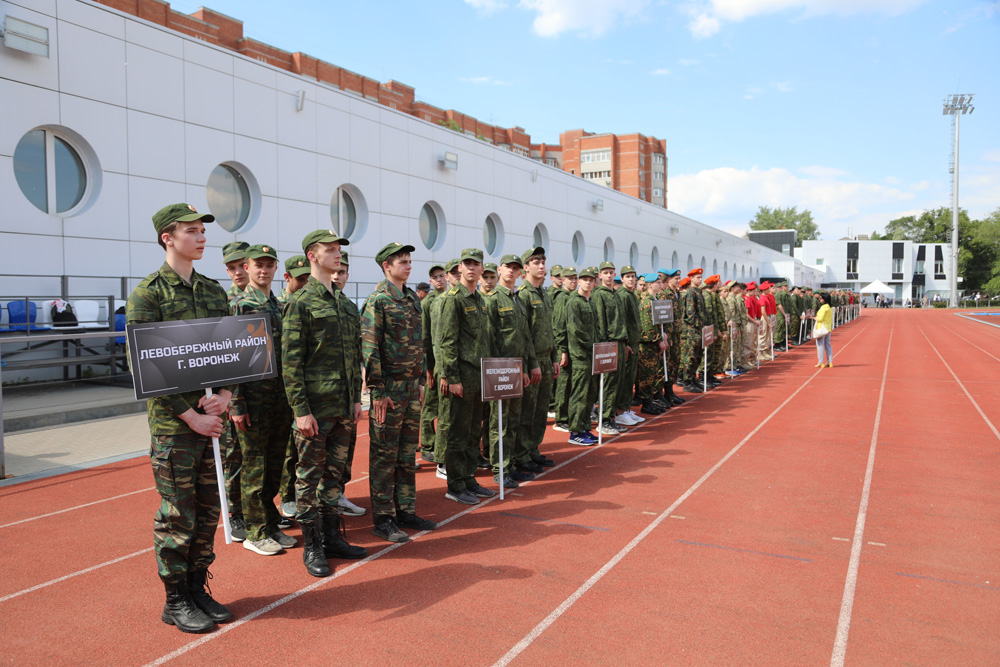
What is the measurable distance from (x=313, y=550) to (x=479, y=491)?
→ 210 centimetres

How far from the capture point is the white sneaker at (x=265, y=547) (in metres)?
4.71

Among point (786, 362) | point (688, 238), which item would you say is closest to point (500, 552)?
point (786, 362)

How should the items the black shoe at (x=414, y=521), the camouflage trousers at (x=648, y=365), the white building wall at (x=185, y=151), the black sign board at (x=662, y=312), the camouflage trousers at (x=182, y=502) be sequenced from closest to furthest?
the camouflage trousers at (x=182, y=502)
the black shoe at (x=414, y=521)
the white building wall at (x=185, y=151)
the black sign board at (x=662, y=312)
the camouflage trousers at (x=648, y=365)

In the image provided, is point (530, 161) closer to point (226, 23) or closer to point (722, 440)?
point (722, 440)

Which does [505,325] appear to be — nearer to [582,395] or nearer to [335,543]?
[582,395]

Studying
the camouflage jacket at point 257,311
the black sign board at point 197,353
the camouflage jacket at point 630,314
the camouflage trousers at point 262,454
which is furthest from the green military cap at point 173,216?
the camouflage jacket at point 630,314

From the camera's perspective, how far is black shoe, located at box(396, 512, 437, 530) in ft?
17.1

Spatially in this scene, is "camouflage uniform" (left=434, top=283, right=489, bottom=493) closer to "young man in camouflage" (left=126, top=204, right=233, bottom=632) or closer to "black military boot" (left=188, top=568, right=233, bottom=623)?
"young man in camouflage" (left=126, top=204, right=233, bottom=632)

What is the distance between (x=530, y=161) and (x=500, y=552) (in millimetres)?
20392

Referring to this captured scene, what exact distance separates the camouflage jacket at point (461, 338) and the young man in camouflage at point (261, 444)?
4.91 ft

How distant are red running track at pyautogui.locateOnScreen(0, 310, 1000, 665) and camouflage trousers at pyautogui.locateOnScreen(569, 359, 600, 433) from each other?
26.2 inches

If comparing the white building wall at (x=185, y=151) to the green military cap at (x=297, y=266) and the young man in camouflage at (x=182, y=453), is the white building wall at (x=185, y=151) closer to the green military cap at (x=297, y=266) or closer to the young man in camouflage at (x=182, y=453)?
the green military cap at (x=297, y=266)

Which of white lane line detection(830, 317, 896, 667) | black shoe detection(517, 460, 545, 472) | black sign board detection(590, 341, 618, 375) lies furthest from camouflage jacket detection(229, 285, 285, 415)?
black sign board detection(590, 341, 618, 375)

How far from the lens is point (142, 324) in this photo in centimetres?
348
